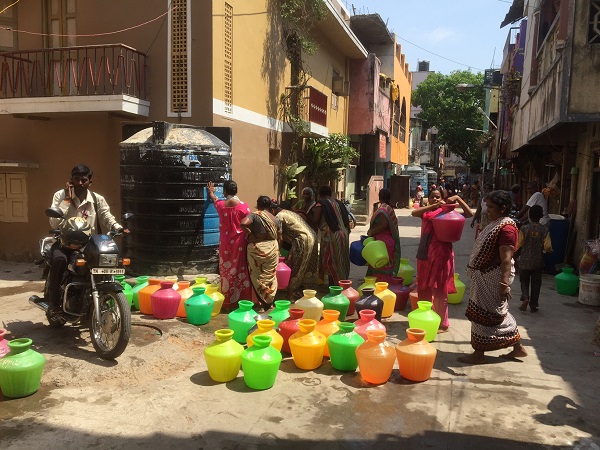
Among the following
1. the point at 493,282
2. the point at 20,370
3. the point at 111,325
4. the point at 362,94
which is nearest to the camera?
the point at 20,370

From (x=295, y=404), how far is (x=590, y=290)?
5.38 m

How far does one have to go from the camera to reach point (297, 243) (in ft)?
22.5

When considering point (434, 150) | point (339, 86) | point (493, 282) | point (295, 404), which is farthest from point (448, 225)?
point (434, 150)

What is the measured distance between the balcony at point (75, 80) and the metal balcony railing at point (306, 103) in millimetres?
4654

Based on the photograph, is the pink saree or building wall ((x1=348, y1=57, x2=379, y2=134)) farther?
building wall ((x1=348, y1=57, x2=379, y2=134))

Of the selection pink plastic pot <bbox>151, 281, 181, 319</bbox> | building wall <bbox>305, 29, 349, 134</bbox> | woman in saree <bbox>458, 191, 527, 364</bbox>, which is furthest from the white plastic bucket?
building wall <bbox>305, 29, 349, 134</bbox>

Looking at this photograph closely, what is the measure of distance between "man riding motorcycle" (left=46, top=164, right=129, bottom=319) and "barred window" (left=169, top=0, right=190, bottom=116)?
3.53 meters

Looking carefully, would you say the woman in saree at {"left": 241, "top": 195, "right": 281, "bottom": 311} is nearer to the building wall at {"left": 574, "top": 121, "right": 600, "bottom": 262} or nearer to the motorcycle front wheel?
the motorcycle front wheel

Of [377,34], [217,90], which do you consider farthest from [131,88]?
[377,34]

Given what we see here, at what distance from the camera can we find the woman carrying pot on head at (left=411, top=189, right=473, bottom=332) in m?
5.60

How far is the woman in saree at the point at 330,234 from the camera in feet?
23.6

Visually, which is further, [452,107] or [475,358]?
[452,107]

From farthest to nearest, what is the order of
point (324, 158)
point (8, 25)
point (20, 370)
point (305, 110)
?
1. point (324, 158)
2. point (305, 110)
3. point (8, 25)
4. point (20, 370)

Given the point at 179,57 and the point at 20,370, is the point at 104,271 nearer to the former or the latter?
the point at 20,370
